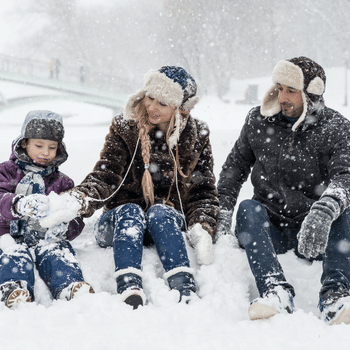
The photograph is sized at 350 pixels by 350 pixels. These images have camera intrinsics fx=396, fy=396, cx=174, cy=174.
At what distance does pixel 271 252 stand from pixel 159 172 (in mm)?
945

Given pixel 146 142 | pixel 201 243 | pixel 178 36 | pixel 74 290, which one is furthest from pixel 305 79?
pixel 178 36

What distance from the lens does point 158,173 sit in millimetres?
2715

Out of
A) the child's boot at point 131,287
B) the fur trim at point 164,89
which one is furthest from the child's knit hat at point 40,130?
the child's boot at point 131,287

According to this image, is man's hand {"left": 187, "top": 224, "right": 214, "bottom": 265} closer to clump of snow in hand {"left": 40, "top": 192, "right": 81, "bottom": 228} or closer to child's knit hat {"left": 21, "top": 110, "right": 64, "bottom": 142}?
clump of snow in hand {"left": 40, "top": 192, "right": 81, "bottom": 228}

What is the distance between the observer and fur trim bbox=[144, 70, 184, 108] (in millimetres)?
2531

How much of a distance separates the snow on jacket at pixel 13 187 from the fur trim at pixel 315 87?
1674 millimetres

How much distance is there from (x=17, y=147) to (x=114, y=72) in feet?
92.9

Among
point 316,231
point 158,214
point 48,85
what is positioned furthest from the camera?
point 48,85

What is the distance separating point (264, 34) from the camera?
2905cm

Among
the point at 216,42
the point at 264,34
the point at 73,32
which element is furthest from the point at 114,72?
the point at 264,34

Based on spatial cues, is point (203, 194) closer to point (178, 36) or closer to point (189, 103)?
point (189, 103)

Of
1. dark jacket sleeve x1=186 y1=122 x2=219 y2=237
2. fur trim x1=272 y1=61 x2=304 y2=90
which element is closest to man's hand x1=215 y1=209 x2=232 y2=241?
dark jacket sleeve x1=186 y1=122 x2=219 y2=237

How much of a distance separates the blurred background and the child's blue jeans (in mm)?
20271

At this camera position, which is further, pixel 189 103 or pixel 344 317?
pixel 189 103
